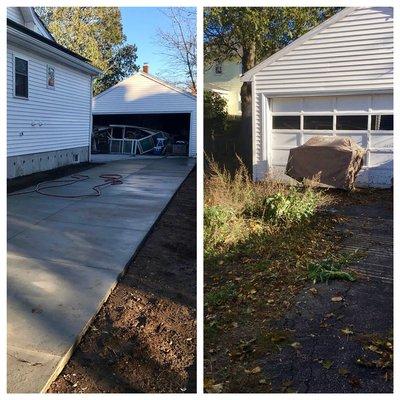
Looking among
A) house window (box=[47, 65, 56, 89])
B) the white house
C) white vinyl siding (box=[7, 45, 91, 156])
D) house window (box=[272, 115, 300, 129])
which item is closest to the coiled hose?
white vinyl siding (box=[7, 45, 91, 156])

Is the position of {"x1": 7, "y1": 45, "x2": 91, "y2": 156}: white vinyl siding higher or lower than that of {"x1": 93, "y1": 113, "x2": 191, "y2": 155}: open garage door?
lower

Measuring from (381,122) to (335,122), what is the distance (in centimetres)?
72

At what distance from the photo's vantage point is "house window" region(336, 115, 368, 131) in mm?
4111

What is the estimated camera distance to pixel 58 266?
8.79 ft

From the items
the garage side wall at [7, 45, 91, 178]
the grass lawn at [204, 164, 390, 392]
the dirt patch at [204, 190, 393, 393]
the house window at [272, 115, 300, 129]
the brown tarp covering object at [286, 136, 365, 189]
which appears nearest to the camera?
the dirt patch at [204, 190, 393, 393]

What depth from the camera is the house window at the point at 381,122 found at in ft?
11.6

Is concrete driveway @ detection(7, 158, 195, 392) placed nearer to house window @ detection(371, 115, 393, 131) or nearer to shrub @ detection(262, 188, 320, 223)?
shrub @ detection(262, 188, 320, 223)

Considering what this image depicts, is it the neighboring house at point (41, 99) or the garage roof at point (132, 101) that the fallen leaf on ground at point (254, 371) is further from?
the garage roof at point (132, 101)

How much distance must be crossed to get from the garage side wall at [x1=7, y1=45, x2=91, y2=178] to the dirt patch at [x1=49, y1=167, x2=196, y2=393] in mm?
1108

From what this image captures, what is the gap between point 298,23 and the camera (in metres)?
2.18

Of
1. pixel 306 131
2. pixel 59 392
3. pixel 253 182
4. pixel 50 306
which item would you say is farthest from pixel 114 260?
pixel 306 131

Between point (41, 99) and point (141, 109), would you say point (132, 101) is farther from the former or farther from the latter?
point (41, 99)
